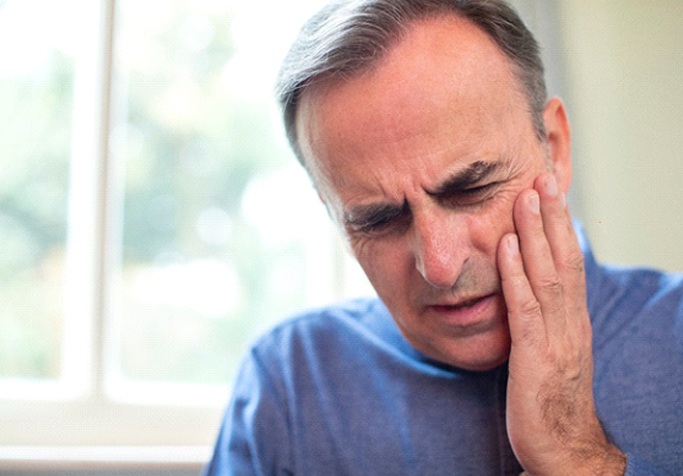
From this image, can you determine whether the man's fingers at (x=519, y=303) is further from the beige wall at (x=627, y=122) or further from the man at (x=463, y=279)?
the beige wall at (x=627, y=122)

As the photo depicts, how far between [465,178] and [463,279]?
Answer: 0.49 feet

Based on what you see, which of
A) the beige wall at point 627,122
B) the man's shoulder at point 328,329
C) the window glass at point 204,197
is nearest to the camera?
the man's shoulder at point 328,329

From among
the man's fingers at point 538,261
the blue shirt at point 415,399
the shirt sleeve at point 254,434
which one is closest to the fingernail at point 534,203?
the man's fingers at point 538,261

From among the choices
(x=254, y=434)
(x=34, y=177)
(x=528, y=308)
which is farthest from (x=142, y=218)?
(x=528, y=308)

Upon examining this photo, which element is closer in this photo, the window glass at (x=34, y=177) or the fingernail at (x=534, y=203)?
the fingernail at (x=534, y=203)

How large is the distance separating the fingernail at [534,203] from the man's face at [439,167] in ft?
0.08

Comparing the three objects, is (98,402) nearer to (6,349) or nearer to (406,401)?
(6,349)

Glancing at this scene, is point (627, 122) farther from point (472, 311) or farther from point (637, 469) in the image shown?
point (637, 469)

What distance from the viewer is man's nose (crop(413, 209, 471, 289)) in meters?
1.10

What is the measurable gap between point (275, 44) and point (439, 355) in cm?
157

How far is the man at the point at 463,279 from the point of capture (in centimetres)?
113

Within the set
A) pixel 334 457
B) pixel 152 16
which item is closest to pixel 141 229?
pixel 152 16

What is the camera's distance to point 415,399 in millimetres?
1362

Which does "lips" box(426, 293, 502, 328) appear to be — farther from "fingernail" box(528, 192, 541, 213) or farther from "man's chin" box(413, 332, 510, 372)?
"fingernail" box(528, 192, 541, 213)
